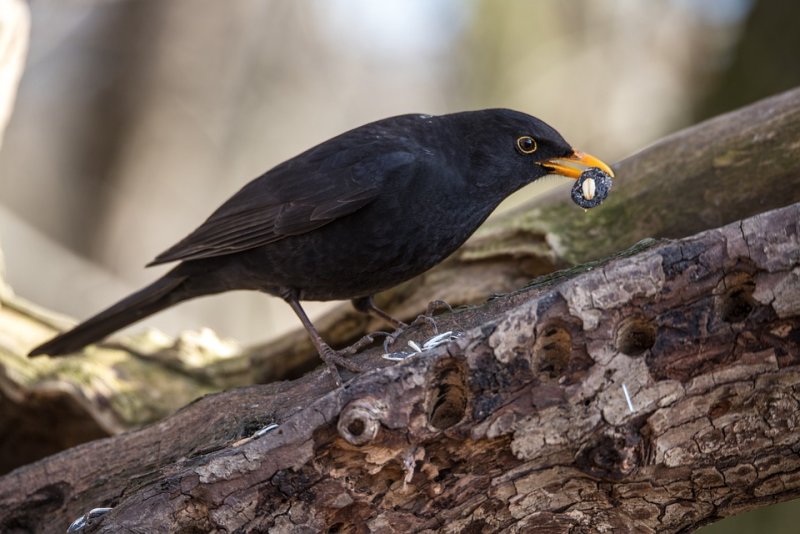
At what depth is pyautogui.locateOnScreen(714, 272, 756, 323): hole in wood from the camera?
2.96 meters

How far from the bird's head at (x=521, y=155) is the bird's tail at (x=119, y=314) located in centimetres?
181

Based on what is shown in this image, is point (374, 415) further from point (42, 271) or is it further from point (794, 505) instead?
point (42, 271)

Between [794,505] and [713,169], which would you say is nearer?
[713,169]

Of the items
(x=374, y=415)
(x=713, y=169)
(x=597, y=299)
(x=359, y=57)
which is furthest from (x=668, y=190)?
(x=359, y=57)

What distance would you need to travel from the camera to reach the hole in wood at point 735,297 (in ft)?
9.71

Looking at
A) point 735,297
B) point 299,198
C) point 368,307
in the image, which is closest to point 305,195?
point 299,198

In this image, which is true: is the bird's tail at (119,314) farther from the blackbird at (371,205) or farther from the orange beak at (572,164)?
the orange beak at (572,164)

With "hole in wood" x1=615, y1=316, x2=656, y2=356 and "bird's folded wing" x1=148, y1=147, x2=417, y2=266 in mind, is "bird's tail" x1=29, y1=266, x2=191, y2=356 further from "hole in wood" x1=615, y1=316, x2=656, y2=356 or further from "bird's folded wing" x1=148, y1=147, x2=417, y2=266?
"hole in wood" x1=615, y1=316, x2=656, y2=356

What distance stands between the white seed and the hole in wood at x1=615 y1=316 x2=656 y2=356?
1.52 meters

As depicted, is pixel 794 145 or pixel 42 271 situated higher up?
pixel 42 271

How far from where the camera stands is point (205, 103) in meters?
10.2

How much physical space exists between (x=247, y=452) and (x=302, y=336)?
2.44 metres

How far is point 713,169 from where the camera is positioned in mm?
4672

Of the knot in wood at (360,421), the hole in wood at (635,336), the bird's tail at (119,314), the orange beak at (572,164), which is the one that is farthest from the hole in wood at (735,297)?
the bird's tail at (119,314)
